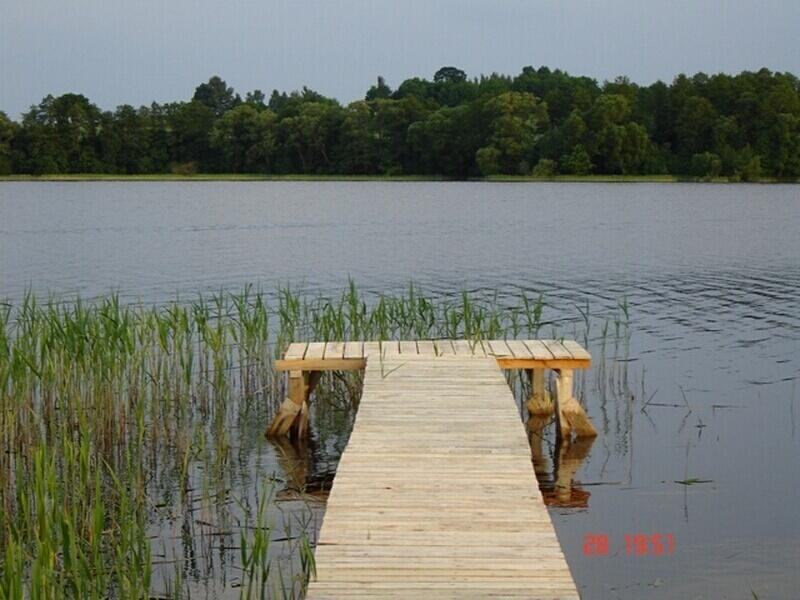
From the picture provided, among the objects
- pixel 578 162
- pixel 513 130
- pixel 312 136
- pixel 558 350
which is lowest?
pixel 558 350

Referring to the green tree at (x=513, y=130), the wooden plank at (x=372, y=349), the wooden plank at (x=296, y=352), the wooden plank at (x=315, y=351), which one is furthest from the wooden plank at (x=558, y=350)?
the green tree at (x=513, y=130)

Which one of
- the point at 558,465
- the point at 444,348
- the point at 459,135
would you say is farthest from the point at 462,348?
the point at 459,135

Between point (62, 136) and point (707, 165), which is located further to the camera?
point (62, 136)

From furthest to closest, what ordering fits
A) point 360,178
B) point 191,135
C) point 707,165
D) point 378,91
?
point 378,91 < point 191,135 < point 360,178 < point 707,165

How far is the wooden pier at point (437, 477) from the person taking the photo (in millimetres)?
4918

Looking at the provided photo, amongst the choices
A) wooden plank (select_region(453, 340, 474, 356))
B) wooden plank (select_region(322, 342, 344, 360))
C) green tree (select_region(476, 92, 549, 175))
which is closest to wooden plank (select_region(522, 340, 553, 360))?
wooden plank (select_region(453, 340, 474, 356))

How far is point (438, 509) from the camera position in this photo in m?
5.81

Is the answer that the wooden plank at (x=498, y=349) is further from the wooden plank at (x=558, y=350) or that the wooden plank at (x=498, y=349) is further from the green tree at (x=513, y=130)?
the green tree at (x=513, y=130)

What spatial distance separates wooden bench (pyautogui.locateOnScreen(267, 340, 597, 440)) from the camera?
9594 mm

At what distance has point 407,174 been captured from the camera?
82.6 metres

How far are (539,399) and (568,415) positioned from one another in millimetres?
712

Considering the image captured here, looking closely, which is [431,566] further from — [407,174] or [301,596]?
[407,174]

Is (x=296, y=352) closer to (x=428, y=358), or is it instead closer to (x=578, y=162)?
(x=428, y=358)
